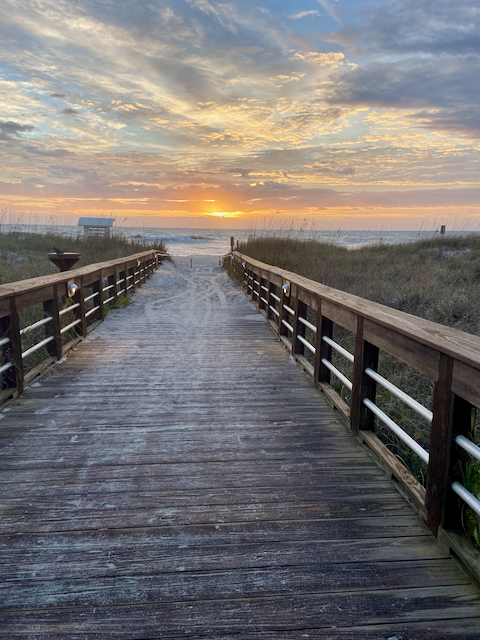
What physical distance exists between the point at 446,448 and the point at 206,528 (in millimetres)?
1236

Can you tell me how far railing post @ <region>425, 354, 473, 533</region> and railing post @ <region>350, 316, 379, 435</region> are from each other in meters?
1.03

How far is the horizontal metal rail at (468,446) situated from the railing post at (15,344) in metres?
3.61

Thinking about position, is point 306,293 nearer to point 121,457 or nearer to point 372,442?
point 372,442

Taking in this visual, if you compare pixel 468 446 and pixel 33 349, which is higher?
pixel 468 446

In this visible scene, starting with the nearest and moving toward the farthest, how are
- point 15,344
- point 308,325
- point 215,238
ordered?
point 15,344 → point 308,325 → point 215,238

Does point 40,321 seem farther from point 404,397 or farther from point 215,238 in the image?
point 215,238

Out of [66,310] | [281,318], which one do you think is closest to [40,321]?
[66,310]

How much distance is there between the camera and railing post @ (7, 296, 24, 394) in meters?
3.94

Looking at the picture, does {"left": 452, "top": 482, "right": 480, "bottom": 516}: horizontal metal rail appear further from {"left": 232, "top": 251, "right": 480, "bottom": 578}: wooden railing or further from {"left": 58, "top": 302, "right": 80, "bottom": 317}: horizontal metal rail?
{"left": 58, "top": 302, "right": 80, "bottom": 317}: horizontal metal rail

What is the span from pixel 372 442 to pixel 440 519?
959 millimetres

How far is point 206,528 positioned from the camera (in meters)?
2.25

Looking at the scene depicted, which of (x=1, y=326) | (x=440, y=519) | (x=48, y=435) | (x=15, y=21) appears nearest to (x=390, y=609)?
(x=440, y=519)

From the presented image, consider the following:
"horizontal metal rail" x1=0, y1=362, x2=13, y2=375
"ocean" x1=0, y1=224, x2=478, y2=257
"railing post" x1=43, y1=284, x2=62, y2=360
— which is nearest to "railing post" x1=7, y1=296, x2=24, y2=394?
"horizontal metal rail" x1=0, y1=362, x2=13, y2=375

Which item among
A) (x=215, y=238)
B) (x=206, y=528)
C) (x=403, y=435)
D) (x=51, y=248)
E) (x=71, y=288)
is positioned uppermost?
(x=215, y=238)
